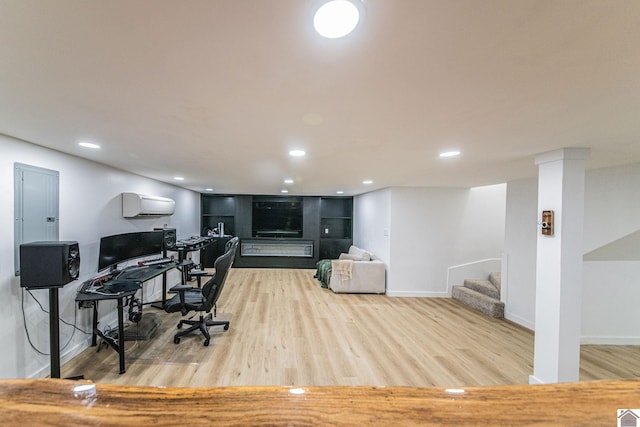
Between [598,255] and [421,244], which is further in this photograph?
[421,244]

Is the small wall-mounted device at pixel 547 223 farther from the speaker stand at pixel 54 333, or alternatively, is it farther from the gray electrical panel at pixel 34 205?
the gray electrical panel at pixel 34 205

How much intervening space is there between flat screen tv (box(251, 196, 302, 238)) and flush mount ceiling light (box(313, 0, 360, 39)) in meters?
6.69

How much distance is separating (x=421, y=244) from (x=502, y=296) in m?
1.55

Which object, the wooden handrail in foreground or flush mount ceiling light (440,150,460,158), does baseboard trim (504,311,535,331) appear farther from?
the wooden handrail in foreground

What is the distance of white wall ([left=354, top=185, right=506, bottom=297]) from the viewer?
5.07 meters

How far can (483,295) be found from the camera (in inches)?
176

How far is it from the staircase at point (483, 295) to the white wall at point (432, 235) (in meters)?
0.34

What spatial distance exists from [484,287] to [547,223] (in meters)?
2.98

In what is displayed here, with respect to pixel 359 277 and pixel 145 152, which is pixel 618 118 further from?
pixel 359 277

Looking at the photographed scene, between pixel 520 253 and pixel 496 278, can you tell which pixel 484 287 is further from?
pixel 520 253

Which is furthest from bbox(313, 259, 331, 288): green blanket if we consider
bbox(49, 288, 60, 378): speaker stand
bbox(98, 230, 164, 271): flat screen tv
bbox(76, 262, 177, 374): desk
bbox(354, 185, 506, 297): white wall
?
bbox(49, 288, 60, 378): speaker stand

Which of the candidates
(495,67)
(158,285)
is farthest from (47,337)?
(495,67)

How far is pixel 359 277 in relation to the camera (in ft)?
17.0

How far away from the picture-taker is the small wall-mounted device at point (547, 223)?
2164mm
